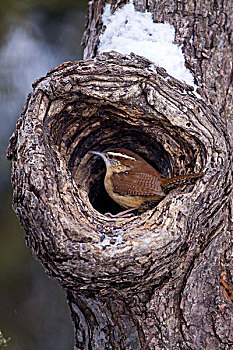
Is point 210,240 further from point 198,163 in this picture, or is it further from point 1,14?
point 1,14

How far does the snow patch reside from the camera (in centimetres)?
281

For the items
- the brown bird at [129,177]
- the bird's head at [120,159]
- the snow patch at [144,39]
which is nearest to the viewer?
the snow patch at [144,39]

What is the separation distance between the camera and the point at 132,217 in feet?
8.63

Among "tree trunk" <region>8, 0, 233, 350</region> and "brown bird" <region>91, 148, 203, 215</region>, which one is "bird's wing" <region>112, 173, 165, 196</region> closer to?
"brown bird" <region>91, 148, 203, 215</region>

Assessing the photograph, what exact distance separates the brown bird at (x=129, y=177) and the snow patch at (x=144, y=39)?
68cm

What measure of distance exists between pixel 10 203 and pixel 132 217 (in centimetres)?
218

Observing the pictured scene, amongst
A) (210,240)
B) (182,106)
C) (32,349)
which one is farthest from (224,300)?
(32,349)

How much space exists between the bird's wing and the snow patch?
2.35 feet

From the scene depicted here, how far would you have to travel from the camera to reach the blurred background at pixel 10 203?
4.29 metres

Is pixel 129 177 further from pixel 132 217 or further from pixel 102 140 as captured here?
pixel 132 217

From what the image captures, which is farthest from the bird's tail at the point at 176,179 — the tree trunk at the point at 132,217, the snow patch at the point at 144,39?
the snow patch at the point at 144,39

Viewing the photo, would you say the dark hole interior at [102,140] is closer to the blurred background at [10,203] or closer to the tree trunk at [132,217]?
the tree trunk at [132,217]

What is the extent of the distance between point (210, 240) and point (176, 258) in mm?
312

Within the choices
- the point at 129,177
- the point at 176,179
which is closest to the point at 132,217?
the point at 176,179
